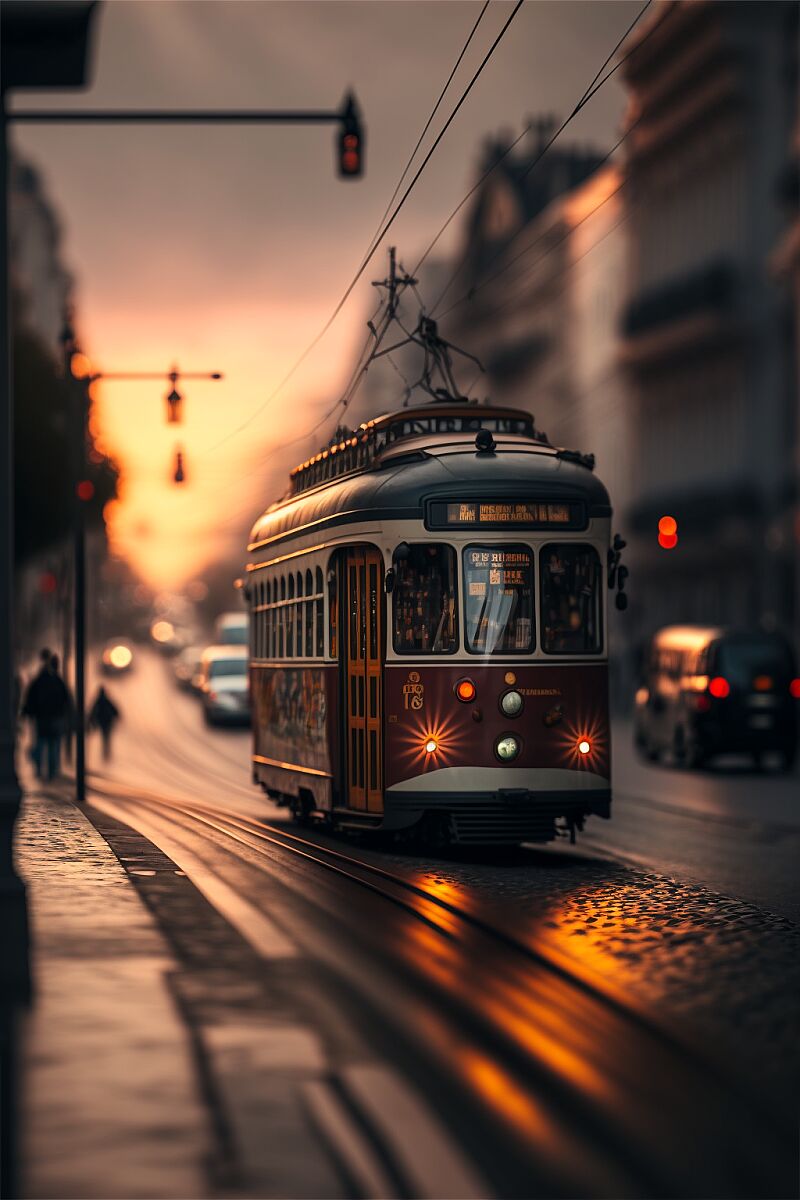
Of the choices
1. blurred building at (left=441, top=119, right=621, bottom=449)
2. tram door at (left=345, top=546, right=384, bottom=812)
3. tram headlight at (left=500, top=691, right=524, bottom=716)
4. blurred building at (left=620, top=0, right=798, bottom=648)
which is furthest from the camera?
blurred building at (left=441, top=119, right=621, bottom=449)

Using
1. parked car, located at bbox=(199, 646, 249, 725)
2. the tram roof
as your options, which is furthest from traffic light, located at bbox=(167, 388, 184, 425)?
parked car, located at bbox=(199, 646, 249, 725)

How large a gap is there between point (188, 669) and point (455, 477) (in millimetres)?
63046

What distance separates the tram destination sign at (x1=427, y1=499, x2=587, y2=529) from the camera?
18.0 meters

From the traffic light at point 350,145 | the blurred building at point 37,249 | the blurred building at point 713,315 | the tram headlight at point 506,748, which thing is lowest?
the tram headlight at point 506,748

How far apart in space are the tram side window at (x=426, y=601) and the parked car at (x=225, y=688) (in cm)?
3482

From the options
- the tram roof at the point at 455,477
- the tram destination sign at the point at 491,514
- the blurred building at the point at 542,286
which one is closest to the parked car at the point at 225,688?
the blurred building at the point at 542,286

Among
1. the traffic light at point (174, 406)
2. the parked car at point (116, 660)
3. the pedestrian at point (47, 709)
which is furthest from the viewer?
the parked car at point (116, 660)

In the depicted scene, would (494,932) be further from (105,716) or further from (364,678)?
(105,716)

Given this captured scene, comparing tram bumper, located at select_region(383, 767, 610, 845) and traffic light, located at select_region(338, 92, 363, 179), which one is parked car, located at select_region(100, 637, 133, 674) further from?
tram bumper, located at select_region(383, 767, 610, 845)

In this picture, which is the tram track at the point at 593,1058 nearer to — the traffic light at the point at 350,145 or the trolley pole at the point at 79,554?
the traffic light at the point at 350,145

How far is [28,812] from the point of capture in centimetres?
2250

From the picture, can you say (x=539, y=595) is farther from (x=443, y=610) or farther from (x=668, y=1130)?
(x=668, y=1130)

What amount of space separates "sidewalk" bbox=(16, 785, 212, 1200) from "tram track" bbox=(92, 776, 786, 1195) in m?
1.17

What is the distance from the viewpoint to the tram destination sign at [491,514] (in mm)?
17953
